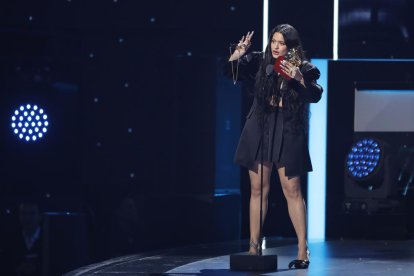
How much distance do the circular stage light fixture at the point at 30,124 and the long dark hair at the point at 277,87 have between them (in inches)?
114

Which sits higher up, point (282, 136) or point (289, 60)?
point (289, 60)

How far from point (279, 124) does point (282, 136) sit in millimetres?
59

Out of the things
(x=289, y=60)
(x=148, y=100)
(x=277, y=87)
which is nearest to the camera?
(x=289, y=60)

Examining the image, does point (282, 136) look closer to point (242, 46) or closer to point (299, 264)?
point (242, 46)

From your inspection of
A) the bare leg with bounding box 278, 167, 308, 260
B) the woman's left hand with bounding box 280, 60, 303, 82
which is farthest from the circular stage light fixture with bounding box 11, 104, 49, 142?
the woman's left hand with bounding box 280, 60, 303, 82

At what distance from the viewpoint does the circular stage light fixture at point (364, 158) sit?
22.7ft

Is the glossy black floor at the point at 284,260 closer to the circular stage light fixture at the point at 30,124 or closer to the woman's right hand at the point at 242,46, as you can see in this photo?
the woman's right hand at the point at 242,46

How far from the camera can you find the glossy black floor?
15.4ft

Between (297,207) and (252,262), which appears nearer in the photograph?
(252,262)

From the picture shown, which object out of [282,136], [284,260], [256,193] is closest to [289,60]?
[282,136]

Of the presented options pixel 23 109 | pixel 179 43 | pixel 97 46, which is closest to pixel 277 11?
pixel 179 43

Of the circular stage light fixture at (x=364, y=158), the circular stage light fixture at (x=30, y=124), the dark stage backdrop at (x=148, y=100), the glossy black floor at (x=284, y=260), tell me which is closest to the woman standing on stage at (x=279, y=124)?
the glossy black floor at (x=284, y=260)

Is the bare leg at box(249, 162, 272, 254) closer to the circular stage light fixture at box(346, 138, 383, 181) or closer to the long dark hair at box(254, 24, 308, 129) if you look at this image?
the long dark hair at box(254, 24, 308, 129)

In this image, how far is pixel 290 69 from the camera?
449 centimetres
